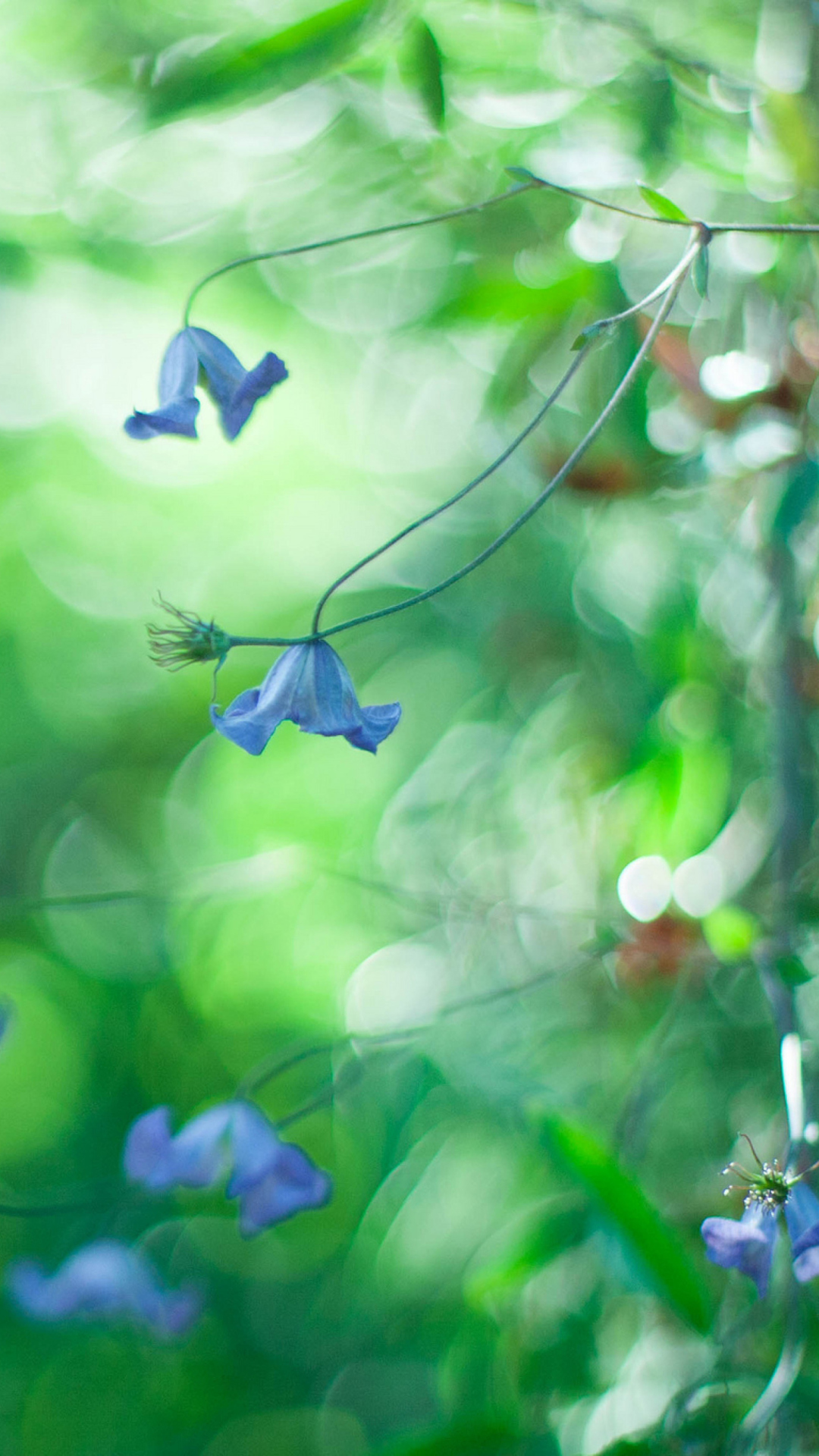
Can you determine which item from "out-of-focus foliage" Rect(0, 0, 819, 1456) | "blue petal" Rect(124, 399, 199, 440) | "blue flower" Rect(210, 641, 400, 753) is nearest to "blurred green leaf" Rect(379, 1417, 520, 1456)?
"out-of-focus foliage" Rect(0, 0, 819, 1456)

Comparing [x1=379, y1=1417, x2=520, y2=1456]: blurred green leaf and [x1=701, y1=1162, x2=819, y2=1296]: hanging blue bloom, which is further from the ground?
[x1=701, y1=1162, x2=819, y2=1296]: hanging blue bloom

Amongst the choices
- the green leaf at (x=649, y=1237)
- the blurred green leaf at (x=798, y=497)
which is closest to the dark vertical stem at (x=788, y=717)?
the blurred green leaf at (x=798, y=497)

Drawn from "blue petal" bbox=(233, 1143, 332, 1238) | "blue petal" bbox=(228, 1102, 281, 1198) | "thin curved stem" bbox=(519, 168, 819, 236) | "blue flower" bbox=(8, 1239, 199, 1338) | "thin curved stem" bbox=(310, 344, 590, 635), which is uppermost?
"thin curved stem" bbox=(519, 168, 819, 236)

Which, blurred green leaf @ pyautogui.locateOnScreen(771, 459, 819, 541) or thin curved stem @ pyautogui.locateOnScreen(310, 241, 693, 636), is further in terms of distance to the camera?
blurred green leaf @ pyautogui.locateOnScreen(771, 459, 819, 541)

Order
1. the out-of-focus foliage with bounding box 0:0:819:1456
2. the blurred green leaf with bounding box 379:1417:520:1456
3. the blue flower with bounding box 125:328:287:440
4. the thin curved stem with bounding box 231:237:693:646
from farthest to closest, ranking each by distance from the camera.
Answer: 1. the out-of-focus foliage with bounding box 0:0:819:1456
2. the blurred green leaf with bounding box 379:1417:520:1456
3. the blue flower with bounding box 125:328:287:440
4. the thin curved stem with bounding box 231:237:693:646

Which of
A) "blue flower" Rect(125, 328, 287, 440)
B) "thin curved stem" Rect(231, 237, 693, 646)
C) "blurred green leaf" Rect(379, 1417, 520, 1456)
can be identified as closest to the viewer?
"thin curved stem" Rect(231, 237, 693, 646)

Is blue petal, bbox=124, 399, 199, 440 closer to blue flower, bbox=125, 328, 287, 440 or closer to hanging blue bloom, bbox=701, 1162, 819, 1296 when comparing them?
blue flower, bbox=125, 328, 287, 440

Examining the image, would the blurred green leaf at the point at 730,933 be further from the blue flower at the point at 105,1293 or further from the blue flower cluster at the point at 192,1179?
the blue flower at the point at 105,1293
